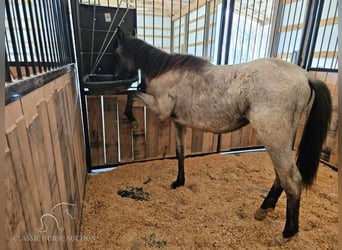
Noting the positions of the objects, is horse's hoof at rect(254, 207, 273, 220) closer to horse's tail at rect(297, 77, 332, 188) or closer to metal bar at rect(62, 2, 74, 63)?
horse's tail at rect(297, 77, 332, 188)

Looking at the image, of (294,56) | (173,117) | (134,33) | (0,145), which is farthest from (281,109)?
(294,56)

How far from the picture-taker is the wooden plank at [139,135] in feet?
7.77

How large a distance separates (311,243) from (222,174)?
3.38 feet

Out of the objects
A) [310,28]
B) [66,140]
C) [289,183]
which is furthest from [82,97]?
[310,28]

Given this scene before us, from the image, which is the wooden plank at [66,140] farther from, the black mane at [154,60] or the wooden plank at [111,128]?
the wooden plank at [111,128]

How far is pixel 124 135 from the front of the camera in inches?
94.0

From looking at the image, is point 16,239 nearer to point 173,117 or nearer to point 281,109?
point 281,109

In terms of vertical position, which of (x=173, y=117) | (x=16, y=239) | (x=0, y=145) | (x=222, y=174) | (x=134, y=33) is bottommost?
(x=222, y=174)

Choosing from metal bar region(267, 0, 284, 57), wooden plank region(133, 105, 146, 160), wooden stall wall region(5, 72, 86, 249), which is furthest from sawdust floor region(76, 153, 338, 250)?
metal bar region(267, 0, 284, 57)

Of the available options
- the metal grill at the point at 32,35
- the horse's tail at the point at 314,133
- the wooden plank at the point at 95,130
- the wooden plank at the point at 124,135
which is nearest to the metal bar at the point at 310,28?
the horse's tail at the point at 314,133

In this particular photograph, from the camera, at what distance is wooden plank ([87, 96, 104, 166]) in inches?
86.2

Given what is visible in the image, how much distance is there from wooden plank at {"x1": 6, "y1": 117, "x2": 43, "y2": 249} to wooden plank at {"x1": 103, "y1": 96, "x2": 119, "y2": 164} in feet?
5.49

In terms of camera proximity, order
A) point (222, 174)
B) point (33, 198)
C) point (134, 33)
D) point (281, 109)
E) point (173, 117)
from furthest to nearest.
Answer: point (222, 174) < point (134, 33) < point (173, 117) < point (281, 109) < point (33, 198)

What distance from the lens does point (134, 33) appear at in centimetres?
217
